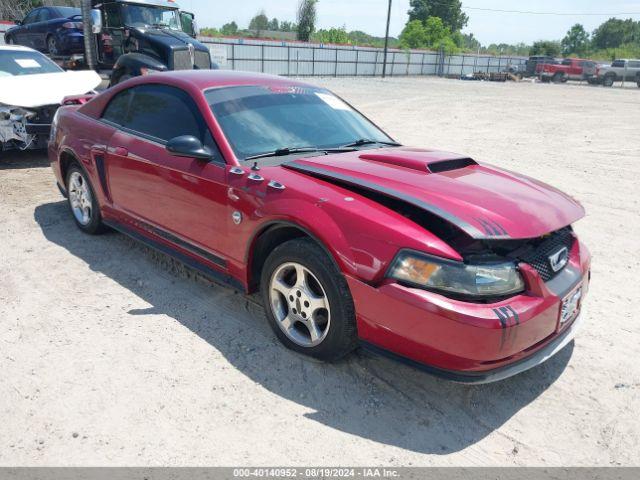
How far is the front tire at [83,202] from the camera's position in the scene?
482 centimetres

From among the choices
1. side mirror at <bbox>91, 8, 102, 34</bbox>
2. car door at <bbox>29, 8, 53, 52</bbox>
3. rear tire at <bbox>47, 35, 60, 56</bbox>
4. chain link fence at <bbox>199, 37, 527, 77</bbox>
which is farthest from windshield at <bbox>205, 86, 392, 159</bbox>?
chain link fence at <bbox>199, 37, 527, 77</bbox>

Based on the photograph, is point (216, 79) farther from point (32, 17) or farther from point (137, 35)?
point (32, 17)

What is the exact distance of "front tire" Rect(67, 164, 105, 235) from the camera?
4820 mm

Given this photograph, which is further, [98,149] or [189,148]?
[98,149]

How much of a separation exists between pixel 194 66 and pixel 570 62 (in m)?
38.8

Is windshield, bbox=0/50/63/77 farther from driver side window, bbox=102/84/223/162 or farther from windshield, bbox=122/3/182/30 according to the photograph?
driver side window, bbox=102/84/223/162

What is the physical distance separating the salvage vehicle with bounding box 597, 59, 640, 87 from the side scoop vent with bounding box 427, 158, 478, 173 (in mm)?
42884

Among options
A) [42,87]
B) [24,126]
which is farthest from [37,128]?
[42,87]

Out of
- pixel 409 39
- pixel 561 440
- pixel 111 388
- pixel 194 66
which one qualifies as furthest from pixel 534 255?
pixel 409 39

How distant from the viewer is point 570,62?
41688 mm

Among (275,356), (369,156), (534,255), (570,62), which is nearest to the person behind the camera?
(534,255)

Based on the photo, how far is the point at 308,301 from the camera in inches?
118

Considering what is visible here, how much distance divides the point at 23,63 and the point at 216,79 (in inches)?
250

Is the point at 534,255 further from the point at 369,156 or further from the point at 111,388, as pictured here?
the point at 111,388
